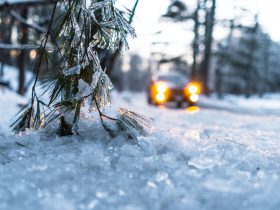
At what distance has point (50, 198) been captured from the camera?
2.02m

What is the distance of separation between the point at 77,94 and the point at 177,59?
2987 centimetres

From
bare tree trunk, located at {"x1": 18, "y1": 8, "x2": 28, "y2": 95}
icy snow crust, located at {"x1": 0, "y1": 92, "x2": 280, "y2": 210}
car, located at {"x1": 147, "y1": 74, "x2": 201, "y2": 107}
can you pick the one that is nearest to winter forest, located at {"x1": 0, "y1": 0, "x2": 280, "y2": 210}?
icy snow crust, located at {"x1": 0, "y1": 92, "x2": 280, "y2": 210}

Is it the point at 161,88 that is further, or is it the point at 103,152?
the point at 161,88

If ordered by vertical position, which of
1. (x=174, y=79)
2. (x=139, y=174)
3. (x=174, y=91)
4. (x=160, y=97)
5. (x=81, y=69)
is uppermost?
(x=81, y=69)

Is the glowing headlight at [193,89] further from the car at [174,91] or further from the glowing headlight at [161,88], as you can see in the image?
the glowing headlight at [161,88]

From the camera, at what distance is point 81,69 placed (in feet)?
11.2

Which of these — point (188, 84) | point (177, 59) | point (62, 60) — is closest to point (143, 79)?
point (177, 59)

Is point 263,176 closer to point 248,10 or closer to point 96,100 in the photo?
point 96,100

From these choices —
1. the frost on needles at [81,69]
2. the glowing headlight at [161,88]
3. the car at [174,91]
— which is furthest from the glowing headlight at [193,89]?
the frost on needles at [81,69]

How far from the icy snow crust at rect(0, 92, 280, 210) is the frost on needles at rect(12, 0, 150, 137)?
199 mm

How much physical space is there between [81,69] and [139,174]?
52.1 inches

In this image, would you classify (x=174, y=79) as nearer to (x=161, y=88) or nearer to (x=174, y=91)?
(x=161, y=88)

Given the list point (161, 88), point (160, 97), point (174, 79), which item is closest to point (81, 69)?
point (160, 97)

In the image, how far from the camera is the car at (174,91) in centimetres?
1602
